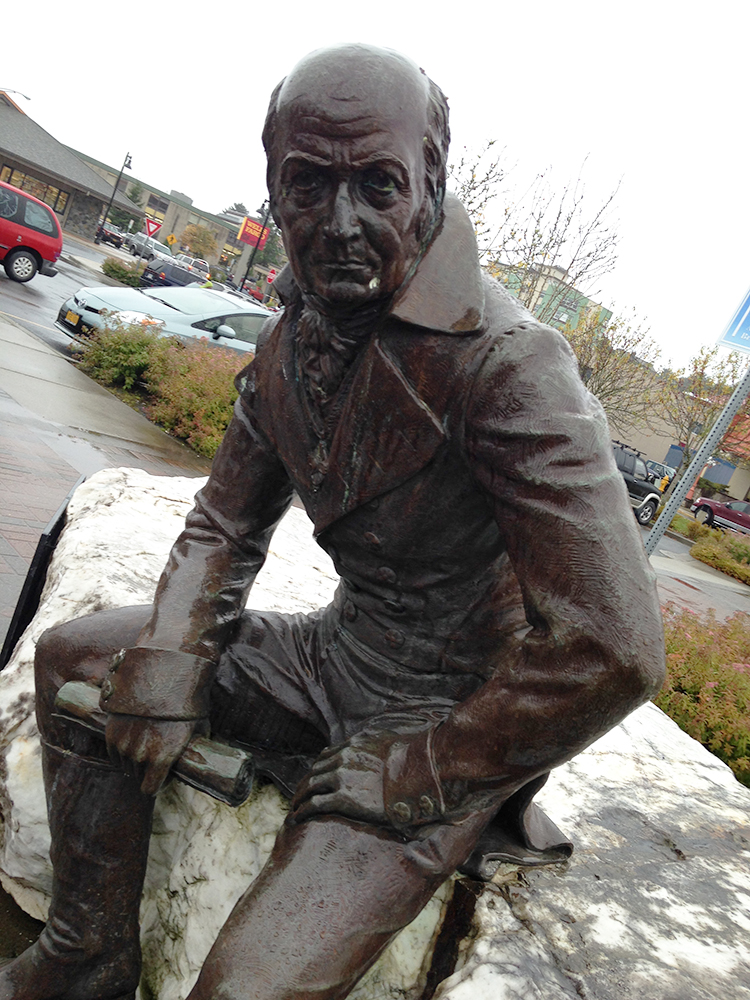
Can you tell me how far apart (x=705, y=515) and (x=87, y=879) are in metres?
28.2

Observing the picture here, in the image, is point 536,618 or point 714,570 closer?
point 536,618

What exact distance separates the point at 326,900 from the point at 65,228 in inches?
1890

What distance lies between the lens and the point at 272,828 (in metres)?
1.95

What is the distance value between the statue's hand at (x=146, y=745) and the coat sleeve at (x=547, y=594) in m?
0.48

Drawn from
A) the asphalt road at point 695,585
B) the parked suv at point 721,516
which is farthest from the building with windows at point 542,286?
the parked suv at point 721,516

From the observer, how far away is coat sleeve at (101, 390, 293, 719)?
5.57 feet

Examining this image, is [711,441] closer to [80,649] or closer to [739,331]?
[739,331]

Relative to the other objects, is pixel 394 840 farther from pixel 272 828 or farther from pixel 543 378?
pixel 543 378

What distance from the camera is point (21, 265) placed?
1566 cm

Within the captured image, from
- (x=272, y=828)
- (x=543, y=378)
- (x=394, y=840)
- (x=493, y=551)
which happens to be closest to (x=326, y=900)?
(x=394, y=840)

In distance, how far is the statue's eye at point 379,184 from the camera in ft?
4.67

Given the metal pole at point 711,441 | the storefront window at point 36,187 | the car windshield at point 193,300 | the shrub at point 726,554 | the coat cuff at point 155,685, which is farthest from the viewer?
the storefront window at point 36,187

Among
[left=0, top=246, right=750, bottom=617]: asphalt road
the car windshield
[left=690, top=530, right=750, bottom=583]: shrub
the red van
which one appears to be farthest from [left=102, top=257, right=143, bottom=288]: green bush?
[left=690, top=530, right=750, bottom=583]: shrub

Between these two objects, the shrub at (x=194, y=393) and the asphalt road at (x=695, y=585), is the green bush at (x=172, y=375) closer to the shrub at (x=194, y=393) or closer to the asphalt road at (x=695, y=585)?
the shrub at (x=194, y=393)
